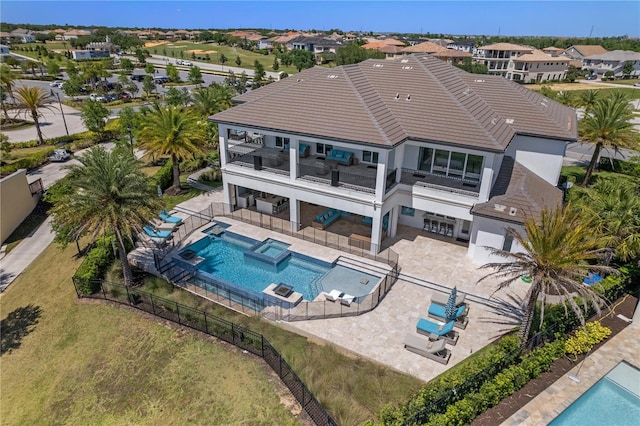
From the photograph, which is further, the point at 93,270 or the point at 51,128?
the point at 51,128

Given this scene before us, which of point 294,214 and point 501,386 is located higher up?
point 294,214

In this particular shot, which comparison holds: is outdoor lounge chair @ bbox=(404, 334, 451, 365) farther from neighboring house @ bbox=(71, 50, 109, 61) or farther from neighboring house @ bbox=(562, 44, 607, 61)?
neighboring house @ bbox=(562, 44, 607, 61)

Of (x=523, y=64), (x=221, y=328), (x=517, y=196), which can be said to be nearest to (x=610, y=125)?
(x=517, y=196)

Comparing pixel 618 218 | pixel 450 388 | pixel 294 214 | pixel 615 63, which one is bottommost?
pixel 450 388

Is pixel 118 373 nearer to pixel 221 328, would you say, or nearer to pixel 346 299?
pixel 221 328

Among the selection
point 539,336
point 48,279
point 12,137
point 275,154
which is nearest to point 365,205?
point 275,154

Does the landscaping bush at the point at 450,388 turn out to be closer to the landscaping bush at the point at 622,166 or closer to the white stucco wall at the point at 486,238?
the white stucco wall at the point at 486,238

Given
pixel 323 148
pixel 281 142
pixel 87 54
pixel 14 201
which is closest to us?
pixel 14 201

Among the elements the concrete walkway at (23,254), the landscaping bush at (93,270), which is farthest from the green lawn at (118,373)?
the concrete walkway at (23,254)

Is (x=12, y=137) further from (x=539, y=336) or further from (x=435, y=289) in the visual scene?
(x=539, y=336)
